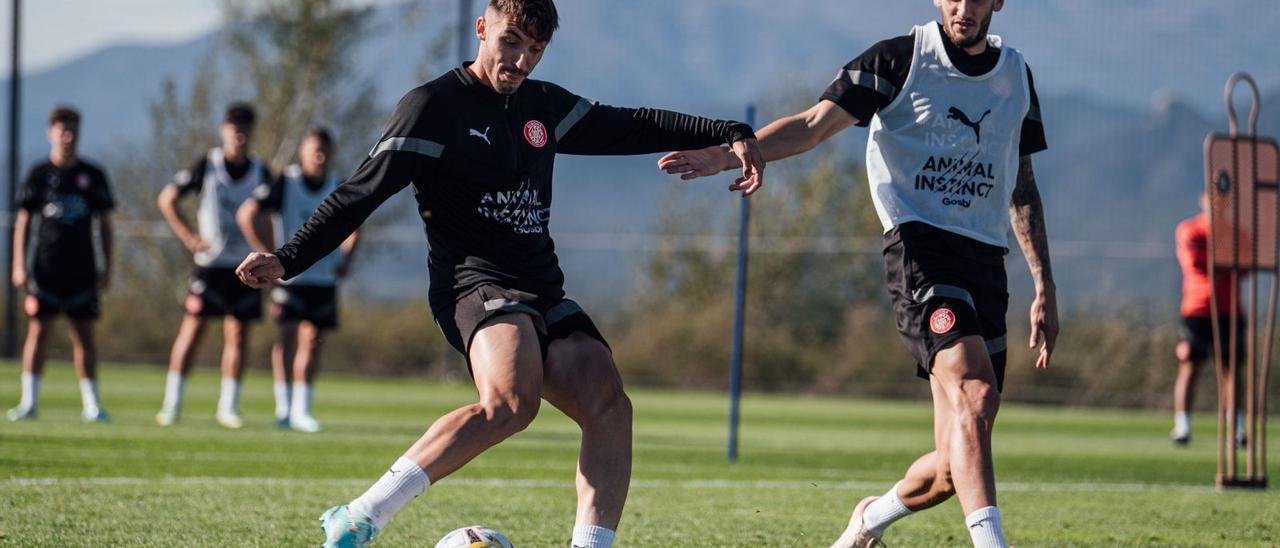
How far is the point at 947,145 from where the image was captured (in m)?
5.22

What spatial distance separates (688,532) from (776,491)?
1.87 m

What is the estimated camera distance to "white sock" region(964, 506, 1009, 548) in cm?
478

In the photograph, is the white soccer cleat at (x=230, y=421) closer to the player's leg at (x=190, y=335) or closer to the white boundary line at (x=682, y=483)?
the player's leg at (x=190, y=335)

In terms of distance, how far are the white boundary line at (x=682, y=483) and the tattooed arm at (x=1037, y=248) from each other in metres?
2.80

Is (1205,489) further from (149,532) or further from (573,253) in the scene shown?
(573,253)

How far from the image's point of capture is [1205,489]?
897cm

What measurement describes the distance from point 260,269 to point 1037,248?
267cm

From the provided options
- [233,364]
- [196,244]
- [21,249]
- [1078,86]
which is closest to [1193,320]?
[233,364]

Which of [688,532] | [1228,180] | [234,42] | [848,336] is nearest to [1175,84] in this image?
[848,336]

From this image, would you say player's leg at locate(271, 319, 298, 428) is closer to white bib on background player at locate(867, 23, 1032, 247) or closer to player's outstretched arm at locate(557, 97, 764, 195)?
player's outstretched arm at locate(557, 97, 764, 195)

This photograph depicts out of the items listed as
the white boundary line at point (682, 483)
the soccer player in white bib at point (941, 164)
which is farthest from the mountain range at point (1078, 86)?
the soccer player in white bib at point (941, 164)

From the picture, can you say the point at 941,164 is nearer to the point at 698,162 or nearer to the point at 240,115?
the point at 698,162

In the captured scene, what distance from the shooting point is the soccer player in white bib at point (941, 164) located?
5.11m

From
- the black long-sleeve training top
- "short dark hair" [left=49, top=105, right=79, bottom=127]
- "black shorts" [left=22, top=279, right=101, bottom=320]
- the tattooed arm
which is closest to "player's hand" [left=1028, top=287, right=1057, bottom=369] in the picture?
the tattooed arm
